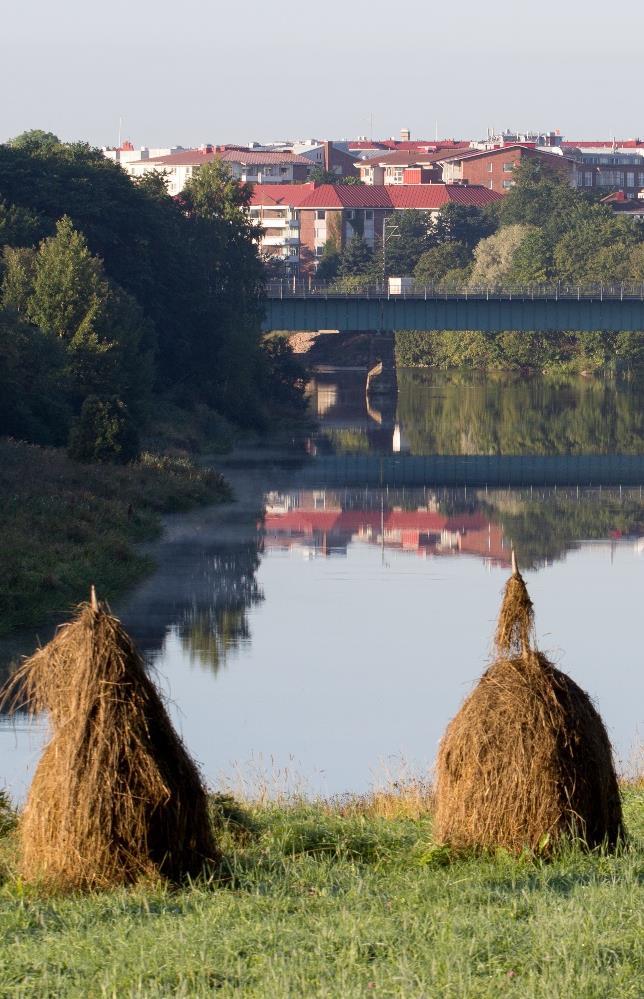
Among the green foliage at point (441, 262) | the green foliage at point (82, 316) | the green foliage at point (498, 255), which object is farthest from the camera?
the green foliage at point (441, 262)

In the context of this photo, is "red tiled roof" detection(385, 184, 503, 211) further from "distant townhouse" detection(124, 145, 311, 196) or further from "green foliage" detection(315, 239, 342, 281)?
"distant townhouse" detection(124, 145, 311, 196)

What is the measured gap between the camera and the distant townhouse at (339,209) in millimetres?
153125

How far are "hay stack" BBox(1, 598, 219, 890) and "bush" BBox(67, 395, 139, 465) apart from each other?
3664 centimetres

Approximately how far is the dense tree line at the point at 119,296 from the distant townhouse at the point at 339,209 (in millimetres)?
70326

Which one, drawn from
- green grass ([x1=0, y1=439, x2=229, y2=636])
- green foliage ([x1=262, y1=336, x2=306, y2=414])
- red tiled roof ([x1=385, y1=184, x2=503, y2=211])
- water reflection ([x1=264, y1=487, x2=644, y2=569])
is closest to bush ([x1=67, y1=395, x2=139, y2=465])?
green grass ([x1=0, y1=439, x2=229, y2=636])

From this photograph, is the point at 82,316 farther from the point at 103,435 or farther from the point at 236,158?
the point at 236,158

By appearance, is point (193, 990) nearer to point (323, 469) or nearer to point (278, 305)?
point (323, 469)

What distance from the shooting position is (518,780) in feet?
39.1

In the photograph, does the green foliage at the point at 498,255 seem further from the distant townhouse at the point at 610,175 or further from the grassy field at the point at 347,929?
the grassy field at the point at 347,929

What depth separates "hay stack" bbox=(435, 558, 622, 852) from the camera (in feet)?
39.1

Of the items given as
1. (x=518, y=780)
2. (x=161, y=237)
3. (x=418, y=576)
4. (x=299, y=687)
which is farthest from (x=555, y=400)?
(x=518, y=780)

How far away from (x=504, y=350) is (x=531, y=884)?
329 ft

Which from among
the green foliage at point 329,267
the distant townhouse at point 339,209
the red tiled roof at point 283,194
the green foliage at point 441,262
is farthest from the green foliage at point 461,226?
the red tiled roof at point 283,194

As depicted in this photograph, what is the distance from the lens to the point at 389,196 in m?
155
